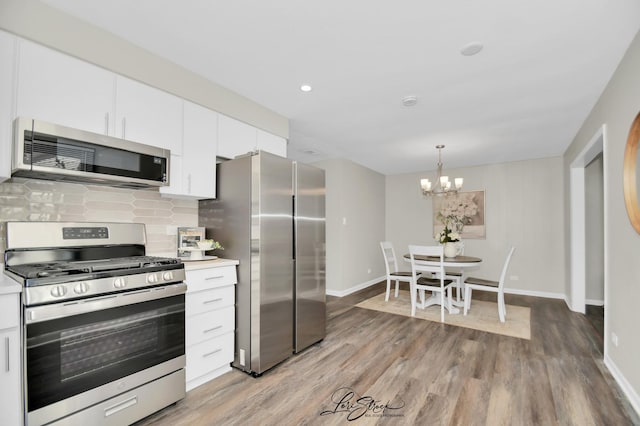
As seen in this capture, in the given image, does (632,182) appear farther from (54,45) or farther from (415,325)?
(54,45)

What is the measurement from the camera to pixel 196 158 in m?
2.64

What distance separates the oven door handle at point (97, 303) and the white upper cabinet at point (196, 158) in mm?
872

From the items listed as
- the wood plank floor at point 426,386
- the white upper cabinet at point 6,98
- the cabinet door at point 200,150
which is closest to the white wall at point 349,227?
the wood plank floor at point 426,386

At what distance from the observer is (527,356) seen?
112 inches

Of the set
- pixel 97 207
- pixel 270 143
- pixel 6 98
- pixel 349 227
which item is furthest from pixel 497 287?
pixel 6 98

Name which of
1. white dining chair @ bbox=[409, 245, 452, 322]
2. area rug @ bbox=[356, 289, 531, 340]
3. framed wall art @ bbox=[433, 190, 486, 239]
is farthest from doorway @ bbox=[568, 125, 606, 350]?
white dining chair @ bbox=[409, 245, 452, 322]

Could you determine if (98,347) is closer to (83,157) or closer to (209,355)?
(209,355)

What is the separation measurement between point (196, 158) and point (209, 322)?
1423 mm

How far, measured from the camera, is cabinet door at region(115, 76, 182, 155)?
7.08 feet

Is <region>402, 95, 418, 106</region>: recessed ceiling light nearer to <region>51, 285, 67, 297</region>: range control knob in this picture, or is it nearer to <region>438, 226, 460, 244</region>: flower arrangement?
<region>438, 226, 460, 244</region>: flower arrangement

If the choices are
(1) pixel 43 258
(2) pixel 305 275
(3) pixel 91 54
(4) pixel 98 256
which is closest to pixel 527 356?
(2) pixel 305 275

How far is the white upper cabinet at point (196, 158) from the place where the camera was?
98.9 inches

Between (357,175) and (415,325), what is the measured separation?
3157 millimetres

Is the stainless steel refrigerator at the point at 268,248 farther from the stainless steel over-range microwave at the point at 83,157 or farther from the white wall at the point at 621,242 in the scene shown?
the white wall at the point at 621,242
